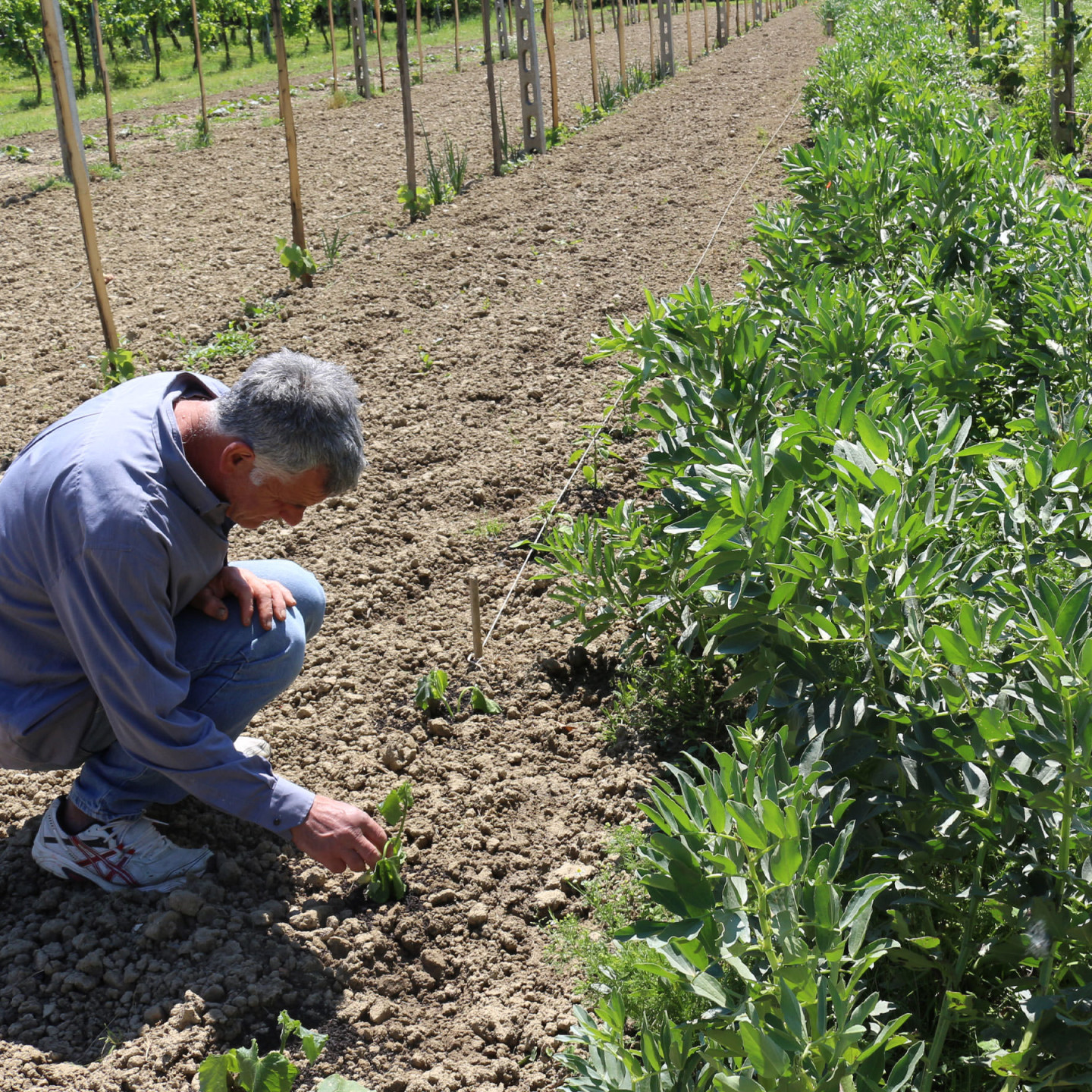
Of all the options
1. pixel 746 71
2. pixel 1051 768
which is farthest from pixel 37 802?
pixel 746 71

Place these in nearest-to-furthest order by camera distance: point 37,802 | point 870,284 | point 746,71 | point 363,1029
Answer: point 363,1029, point 37,802, point 870,284, point 746,71

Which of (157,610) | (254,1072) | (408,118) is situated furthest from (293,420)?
(408,118)

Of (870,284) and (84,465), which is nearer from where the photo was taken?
(84,465)

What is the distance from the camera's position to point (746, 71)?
17.7 meters

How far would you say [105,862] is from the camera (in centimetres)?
249

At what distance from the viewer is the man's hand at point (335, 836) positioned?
227 centimetres

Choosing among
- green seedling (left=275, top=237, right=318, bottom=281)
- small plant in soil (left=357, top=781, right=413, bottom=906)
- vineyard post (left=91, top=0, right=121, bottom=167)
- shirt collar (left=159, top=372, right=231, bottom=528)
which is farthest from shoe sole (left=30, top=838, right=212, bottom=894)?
vineyard post (left=91, top=0, right=121, bottom=167)

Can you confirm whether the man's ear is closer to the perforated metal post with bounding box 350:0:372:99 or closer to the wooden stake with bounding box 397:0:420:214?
the wooden stake with bounding box 397:0:420:214

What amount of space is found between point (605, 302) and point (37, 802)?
4234 mm

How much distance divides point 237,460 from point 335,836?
86cm

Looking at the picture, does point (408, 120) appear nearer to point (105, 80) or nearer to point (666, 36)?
point (105, 80)

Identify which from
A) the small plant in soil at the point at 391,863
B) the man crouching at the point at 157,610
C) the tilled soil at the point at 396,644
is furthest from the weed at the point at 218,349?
the small plant in soil at the point at 391,863

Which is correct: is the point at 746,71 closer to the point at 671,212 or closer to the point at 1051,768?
the point at 671,212

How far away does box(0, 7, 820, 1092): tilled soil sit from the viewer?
7.29ft
